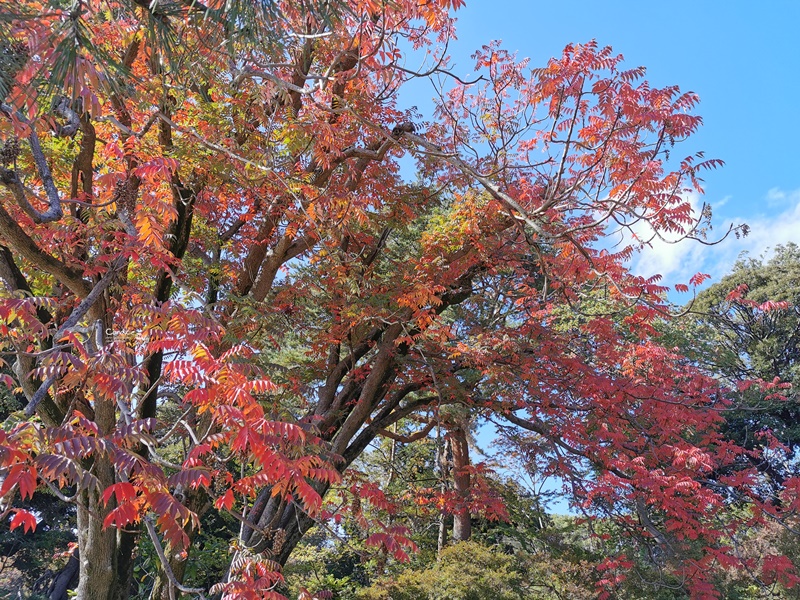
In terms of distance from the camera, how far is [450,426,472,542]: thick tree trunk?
10.4 meters

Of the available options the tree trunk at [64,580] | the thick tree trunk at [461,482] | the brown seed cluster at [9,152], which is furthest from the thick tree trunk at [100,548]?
the tree trunk at [64,580]

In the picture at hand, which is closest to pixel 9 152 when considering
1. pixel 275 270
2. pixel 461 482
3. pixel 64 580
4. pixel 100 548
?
pixel 275 270

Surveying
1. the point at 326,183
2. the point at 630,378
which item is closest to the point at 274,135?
the point at 326,183

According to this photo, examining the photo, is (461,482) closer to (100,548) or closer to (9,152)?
(100,548)

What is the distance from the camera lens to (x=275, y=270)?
6.78 m

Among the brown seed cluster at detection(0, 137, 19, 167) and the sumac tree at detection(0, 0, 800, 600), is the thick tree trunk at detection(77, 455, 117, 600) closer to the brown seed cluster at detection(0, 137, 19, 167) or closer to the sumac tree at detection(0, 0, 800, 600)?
the sumac tree at detection(0, 0, 800, 600)

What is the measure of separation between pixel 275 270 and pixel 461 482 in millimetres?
6701

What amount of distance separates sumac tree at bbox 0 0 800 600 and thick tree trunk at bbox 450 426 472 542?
578 mm

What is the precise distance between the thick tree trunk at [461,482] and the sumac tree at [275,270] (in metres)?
0.58

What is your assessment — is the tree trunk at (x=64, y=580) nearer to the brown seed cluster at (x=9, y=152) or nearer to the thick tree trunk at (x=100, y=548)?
the thick tree trunk at (x=100, y=548)

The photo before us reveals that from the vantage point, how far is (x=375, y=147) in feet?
23.2

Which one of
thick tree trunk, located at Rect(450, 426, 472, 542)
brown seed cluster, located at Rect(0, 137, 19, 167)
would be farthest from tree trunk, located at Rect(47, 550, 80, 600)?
brown seed cluster, located at Rect(0, 137, 19, 167)

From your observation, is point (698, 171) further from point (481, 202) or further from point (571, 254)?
point (481, 202)

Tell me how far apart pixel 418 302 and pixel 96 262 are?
3.71 metres
